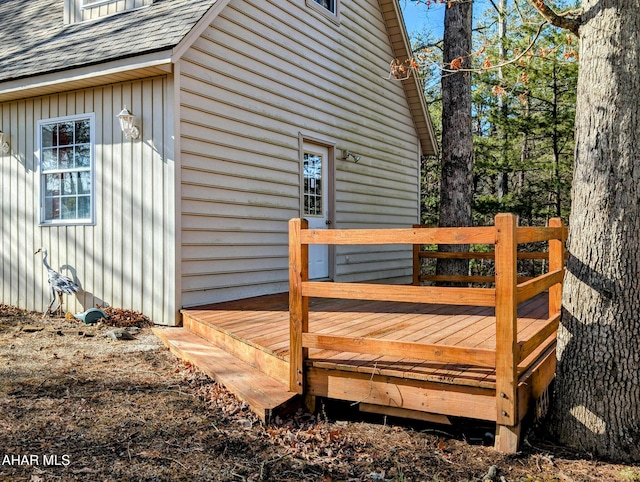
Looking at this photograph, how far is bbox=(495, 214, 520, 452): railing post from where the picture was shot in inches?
107

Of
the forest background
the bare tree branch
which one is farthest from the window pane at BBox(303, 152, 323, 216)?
the bare tree branch

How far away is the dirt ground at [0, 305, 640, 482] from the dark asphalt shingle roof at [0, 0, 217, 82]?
323 cm

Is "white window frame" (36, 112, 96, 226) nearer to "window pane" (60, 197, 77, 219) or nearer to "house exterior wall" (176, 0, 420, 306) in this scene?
"window pane" (60, 197, 77, 219)

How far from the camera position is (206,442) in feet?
9.71

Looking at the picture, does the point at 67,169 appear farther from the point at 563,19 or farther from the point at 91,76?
the point at 563,19

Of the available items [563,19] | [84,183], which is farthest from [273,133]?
[563,19]

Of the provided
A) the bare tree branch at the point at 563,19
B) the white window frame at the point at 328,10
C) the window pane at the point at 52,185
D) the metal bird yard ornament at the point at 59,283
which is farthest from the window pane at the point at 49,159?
the bare tree branch at the point at 563,19

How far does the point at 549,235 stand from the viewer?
11.9 feet

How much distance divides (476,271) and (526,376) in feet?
37.4

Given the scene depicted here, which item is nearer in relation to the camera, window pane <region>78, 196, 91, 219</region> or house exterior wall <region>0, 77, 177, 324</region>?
house exterior wall <region>0, 77, 177, 324</region>

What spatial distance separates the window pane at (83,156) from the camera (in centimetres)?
612

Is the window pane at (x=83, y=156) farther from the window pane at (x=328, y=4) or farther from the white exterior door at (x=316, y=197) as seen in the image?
the window pane at (x=328, y=4)

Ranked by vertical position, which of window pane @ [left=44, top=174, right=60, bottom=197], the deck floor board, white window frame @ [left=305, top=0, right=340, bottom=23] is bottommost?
the deck floor board

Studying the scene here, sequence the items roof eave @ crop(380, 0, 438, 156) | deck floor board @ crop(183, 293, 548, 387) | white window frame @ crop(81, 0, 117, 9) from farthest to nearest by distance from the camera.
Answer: roof eave @ crop(380, 0, 438, 156) < white window frame @ crop(81, 0, 117, 9) < deck floor board @ crop(183, 293, 548, 387)
